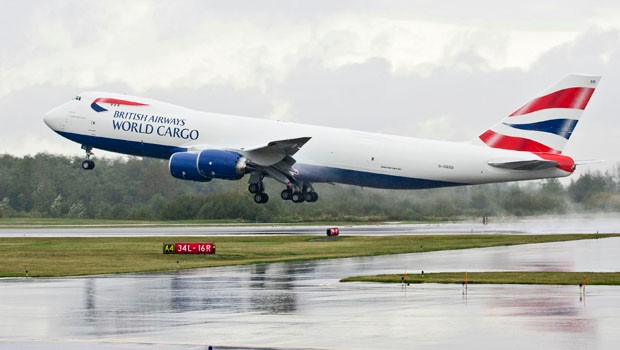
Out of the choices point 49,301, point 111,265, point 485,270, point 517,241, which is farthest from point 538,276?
point 517,241

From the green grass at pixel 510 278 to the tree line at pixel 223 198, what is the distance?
4500cm

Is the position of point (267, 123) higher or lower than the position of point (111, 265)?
higher

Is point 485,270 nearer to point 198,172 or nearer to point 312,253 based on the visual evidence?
point 312,253

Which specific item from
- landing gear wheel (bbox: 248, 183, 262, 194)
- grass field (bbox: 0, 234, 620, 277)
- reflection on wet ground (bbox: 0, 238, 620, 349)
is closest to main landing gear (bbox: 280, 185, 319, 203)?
landing gear wheel (bbox: 248, 183, 262, 194)

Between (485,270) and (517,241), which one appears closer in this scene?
(485,270)

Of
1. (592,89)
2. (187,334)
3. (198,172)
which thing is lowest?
(187,334)

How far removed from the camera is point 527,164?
64562 millimetres

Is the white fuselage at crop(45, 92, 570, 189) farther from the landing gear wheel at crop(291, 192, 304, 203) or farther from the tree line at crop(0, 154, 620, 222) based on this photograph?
the tree line at crop(0, 154, 620, 222)

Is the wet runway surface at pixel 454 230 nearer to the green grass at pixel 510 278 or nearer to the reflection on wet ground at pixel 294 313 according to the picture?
the reflection on wet ground at pixel 294 313

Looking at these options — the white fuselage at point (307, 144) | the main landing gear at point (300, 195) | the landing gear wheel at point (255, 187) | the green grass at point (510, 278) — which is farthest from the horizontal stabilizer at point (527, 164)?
the green grass at point (510, 278)

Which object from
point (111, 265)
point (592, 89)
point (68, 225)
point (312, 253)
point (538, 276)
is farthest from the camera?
point (68, 225)

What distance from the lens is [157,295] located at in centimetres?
3192

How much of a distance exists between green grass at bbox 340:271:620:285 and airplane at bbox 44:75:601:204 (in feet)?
90.7

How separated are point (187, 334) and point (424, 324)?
5.37m
